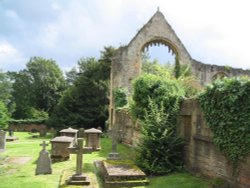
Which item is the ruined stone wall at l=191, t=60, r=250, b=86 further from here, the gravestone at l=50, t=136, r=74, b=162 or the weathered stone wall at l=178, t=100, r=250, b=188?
the gravestone at l=50, t=136, r=74, b=162

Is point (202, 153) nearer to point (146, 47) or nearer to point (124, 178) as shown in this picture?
point (124, 178)

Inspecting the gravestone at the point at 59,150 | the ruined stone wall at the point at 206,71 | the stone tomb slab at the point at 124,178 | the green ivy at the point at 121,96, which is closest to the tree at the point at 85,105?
the green ivy at the point at 121,96

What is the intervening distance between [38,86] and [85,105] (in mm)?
24408

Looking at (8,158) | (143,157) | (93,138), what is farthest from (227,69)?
(8,158)

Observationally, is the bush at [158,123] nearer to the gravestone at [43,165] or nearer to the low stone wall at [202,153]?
the low stone wall at [202,153]

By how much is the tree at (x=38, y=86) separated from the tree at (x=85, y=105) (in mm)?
18378

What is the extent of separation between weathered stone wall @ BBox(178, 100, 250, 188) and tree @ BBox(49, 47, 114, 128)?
25.4 meters

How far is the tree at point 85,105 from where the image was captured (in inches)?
1507

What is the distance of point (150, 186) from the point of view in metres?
10.8

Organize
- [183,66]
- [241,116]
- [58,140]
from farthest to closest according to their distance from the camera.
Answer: [183,66] → [58,140] → [241,116]

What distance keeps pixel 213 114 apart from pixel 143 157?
3.80m

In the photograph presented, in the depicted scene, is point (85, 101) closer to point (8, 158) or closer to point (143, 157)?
point (8, 158)

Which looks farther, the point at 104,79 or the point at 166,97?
the point at 104,79

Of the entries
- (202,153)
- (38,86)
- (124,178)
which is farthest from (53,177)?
(38,86)
